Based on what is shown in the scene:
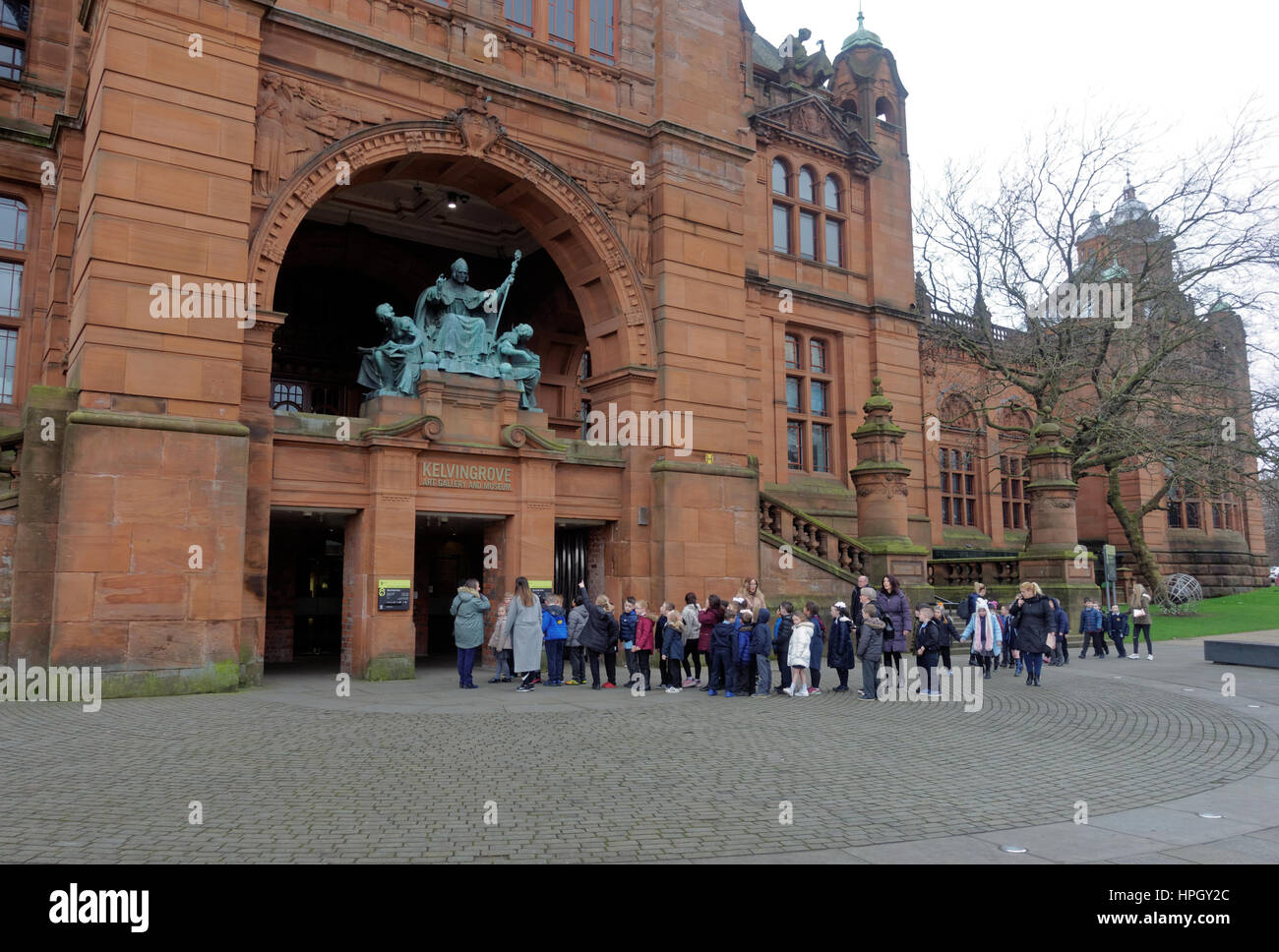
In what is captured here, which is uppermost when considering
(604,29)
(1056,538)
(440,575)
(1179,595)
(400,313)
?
(604,29)

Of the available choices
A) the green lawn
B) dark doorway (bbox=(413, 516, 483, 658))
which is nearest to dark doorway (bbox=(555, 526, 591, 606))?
dark doorway (bbox=(413, 516, 483, 658))

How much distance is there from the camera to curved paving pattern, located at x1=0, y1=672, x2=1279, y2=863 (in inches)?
233

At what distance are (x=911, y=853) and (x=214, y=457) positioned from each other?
441 inches

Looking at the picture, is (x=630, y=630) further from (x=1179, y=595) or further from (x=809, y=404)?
(x=1179, y=595)

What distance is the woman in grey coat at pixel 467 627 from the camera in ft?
46.9

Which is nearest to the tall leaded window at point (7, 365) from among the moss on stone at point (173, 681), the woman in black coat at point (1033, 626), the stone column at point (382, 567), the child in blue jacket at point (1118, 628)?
the stone column at point (382, 567)

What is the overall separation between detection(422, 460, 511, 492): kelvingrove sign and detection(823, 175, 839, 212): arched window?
1523 centimetres

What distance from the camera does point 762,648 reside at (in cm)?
1374

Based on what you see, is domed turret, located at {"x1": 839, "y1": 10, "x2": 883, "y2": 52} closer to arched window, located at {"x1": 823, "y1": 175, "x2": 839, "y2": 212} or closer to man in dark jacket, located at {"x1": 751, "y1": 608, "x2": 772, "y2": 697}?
arched window, located at {"x1": 823, "y1": 175, "x2": 839, "y2": 212}

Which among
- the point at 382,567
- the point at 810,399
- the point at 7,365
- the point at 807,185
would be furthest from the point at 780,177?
the point at 7,365

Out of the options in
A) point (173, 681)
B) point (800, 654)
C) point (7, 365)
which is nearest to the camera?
point (173, 681)

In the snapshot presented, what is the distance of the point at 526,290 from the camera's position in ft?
78.1

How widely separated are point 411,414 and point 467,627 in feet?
13.1
